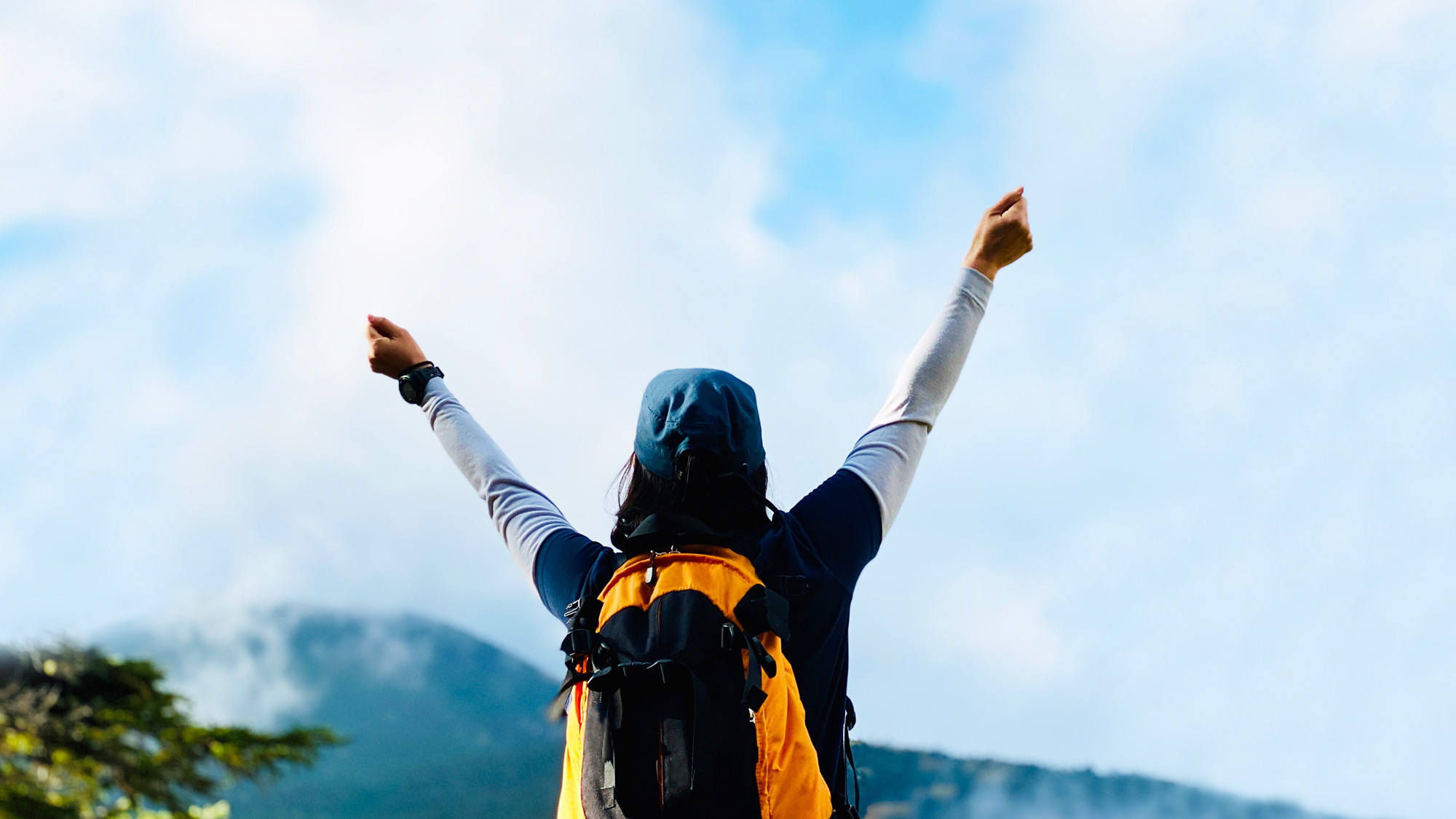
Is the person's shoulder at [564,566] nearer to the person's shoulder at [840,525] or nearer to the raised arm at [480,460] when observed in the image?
the raised arm at [480,460]

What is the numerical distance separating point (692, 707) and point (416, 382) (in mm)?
1334

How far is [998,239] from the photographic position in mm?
2254

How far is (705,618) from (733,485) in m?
0.30

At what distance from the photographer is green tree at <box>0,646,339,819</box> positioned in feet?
27.7

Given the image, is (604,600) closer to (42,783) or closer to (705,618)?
(705,618)

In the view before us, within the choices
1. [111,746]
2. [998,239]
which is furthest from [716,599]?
[111,746]

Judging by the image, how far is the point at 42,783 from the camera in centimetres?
850

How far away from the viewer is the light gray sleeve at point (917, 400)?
1909mm

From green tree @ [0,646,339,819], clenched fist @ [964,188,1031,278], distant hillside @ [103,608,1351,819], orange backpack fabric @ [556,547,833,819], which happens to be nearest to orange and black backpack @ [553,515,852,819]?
orange backpack fabric @ [556,547,833,819]

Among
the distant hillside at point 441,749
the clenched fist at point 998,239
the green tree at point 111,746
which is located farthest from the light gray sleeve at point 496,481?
the distant hillside at point 441,749

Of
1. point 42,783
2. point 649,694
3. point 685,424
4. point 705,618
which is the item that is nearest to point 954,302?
point 685,424

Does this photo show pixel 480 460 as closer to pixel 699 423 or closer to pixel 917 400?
pixel 699 423

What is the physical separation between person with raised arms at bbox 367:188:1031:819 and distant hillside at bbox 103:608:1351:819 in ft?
53.9

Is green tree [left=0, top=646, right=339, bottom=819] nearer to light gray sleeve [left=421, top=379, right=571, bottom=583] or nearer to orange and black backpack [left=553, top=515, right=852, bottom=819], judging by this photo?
light gray sleeve [left=421, top=379, right=571, bottom=583]
